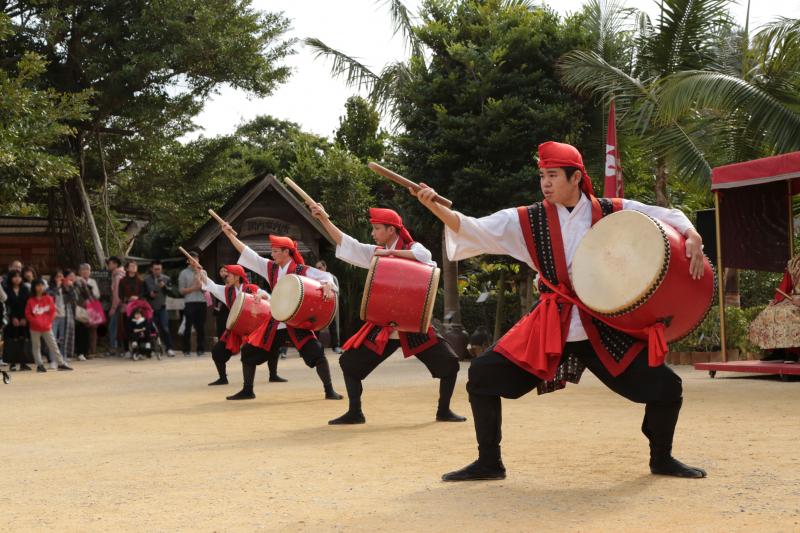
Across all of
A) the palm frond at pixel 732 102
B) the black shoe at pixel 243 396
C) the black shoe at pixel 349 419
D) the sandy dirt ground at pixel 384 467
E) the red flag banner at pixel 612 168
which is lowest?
the sandy dirt ground at pixel 384 467

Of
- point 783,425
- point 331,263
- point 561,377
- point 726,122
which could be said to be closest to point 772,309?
point 783,425

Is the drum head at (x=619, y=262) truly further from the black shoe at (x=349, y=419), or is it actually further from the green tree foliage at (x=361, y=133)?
the green tree foliage at (x=361, y=133)

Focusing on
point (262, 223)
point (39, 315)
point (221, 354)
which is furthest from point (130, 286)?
point (221, 354)

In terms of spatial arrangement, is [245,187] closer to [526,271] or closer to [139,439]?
[526,271]

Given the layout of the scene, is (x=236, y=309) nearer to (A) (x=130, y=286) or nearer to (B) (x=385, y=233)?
(B) (x=385, y=233)

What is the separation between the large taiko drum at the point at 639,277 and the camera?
4.36 m

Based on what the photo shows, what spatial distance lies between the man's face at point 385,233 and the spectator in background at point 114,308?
1135cm

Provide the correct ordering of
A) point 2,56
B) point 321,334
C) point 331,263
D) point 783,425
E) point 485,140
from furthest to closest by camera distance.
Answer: point 331,263 → point 321,334 → point 2,56 → point 485,140 → point 783,425

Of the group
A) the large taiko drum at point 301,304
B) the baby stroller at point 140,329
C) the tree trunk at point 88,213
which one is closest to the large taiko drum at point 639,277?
the large taiko drum at point 301,304

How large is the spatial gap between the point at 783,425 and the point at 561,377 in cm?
253

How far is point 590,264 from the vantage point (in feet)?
14.9

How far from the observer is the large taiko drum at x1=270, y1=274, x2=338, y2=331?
28.5 ft

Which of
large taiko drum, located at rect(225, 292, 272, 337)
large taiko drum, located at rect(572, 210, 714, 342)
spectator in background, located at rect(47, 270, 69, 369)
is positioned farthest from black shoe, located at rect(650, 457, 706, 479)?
spectator in background, located at rect(47, 270, 69, 369)

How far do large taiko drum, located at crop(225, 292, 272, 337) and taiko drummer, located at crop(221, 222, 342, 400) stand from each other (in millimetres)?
784
